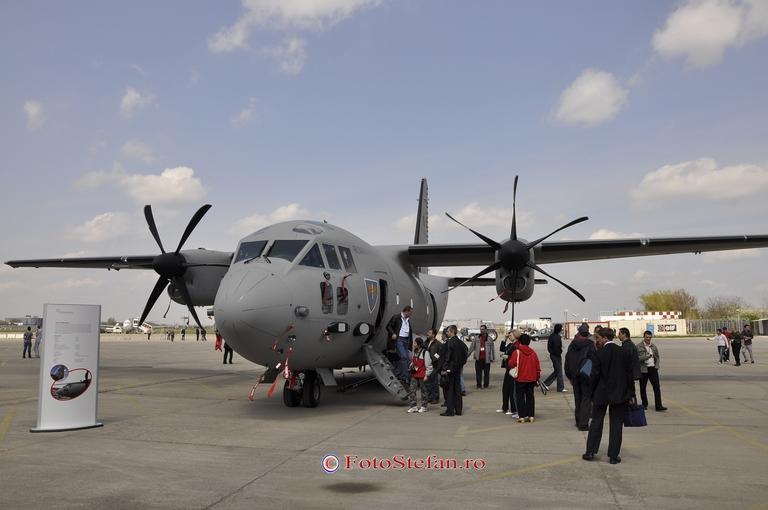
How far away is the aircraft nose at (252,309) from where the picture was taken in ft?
30.8

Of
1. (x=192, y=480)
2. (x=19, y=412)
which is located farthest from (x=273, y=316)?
(x=19, y=412)

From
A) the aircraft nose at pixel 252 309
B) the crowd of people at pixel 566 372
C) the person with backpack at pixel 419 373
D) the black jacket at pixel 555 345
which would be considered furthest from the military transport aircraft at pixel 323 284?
the black jacket at pixel 555 345

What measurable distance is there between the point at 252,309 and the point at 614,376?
5.43 metres

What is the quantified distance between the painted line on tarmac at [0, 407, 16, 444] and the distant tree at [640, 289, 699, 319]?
12177 centimetres

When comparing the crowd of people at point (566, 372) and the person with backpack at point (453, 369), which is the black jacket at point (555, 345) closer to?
the crowd of people at point (566, 372)

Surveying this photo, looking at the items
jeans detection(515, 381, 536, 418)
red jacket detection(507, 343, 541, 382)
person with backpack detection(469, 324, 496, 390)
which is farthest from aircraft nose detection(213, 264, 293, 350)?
person with backpack detection(469, 324, 496, 390)

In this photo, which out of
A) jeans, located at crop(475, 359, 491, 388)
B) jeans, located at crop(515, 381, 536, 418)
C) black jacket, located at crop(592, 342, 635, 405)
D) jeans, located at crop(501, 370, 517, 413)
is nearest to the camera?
black jacket, located at crop(592, 342, 635, 405)

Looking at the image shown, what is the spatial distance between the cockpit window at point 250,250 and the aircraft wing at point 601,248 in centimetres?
646

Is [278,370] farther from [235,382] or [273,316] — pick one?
[235,382]

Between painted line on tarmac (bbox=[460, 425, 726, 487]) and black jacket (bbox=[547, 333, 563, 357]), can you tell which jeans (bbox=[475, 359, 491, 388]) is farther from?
painted line on tarmac (bbox=[460, 425, 726, 487])

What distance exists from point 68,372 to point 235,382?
875 cm

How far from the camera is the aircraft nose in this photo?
30.8 ft

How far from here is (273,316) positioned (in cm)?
958

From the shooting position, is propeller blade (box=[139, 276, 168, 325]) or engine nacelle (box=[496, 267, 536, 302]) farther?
propeller blade (box=[139, 276, 168, 325])
